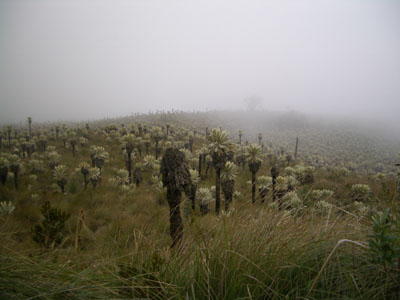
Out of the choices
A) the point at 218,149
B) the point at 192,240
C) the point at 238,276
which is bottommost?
the point at 192,240

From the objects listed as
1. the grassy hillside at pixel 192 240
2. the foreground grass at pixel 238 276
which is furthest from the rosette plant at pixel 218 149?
the foreground grass at pixel 238 276

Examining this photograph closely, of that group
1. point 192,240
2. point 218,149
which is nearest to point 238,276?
point 192,240

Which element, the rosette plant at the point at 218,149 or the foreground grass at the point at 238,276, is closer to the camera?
the foreground grass at the point at 238,276

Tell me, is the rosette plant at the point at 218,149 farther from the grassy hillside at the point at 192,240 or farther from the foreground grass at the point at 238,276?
the foreground grass at the point at 238,276

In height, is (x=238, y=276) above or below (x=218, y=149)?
below

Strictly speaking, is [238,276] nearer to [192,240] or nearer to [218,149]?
[192,240]

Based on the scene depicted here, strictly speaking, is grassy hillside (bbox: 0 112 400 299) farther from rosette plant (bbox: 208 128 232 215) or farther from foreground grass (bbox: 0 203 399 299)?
rosette plant (bbox: 208 128 232 215)

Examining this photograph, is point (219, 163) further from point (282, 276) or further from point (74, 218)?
point (282, 276)

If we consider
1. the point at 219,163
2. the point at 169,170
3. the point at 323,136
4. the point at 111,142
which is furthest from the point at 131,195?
the point at 323,136

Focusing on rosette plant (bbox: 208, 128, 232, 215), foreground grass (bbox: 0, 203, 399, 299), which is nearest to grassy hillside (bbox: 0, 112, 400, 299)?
foreground grass (bbox: 0, 203, 399, 299)

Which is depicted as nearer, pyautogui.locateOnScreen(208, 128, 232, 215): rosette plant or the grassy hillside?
the grassy hillside

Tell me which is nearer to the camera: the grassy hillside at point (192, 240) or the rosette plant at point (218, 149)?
the grassy hillside at point (192, 240)

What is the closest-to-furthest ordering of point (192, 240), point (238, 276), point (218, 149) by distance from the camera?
point (238, 276) < point (192, 240) < point (218, 149)

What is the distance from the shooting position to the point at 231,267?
1.73 meters
